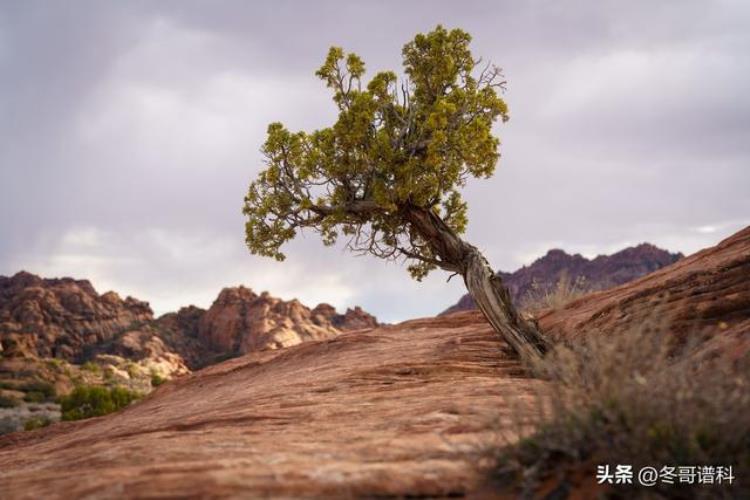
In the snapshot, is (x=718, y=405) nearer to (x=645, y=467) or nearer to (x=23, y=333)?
(x=645, y=467)

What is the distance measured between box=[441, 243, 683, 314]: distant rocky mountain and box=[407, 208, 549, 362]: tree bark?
90.2m

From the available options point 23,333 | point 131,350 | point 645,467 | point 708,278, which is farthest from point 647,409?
point 23,333

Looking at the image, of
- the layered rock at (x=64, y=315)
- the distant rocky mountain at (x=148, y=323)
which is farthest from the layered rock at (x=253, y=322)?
the layered rock at (x=64, y=315)

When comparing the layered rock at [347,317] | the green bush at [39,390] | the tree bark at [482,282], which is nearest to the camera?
the tree bark at [482,282]

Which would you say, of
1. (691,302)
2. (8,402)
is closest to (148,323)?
(8,402)

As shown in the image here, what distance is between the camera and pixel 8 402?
48.7 metres

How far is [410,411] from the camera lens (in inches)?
291

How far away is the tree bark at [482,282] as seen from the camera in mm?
12789

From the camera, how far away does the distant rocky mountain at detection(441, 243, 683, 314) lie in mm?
106312

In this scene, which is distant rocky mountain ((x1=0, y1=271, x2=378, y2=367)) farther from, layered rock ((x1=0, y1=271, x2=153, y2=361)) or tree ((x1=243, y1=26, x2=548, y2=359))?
tree ((x1=243, y1=26, x2=548, y2=359))

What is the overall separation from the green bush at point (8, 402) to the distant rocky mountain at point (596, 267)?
238 feet

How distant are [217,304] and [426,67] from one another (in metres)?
85.9

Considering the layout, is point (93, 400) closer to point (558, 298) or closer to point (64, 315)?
point (558, 298)

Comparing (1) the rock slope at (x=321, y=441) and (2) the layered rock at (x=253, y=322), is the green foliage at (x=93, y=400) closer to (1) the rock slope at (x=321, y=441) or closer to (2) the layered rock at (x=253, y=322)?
(1) the rock slope at (x=321, y=441)
